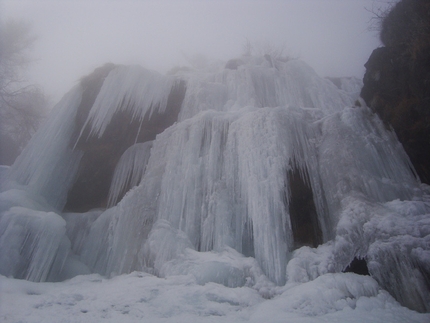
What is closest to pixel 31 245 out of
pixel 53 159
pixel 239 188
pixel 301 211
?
pixel 53 159

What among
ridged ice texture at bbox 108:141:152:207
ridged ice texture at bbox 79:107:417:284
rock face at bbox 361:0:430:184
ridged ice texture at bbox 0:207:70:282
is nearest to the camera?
ridged ice texture at bbox 79:107:417:284

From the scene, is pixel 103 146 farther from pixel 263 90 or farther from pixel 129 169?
pixel 263 90

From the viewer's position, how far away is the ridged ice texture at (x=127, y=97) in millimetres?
9469

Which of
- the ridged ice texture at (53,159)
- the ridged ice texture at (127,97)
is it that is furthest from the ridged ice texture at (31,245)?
the ridged ice texture at (127,97)

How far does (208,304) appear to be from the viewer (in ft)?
12.0

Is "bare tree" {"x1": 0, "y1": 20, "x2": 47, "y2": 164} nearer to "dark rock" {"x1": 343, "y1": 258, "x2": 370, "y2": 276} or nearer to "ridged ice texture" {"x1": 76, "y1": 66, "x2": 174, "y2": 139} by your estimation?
"ridged ice texture" {"x1": 76, "y1": 66, "x2": 174, "y2": 139}

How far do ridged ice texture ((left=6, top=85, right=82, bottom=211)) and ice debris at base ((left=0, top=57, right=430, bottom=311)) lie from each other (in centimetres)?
9

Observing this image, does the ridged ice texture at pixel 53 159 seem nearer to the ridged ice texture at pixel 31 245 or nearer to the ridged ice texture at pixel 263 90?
the ridged ice texture at pixel 31 245

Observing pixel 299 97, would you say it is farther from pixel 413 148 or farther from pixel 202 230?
pixel 202 230

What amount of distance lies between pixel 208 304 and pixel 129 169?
20.9 ft

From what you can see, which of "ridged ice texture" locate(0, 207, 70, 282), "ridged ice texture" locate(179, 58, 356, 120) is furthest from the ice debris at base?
"ridged ice texture" locate(179, 58, 356, 120)

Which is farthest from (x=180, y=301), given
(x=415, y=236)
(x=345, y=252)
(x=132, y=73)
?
(x=132, y=73)

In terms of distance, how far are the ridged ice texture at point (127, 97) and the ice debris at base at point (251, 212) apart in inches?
88.4

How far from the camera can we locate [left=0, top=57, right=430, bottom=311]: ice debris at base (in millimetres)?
4371
